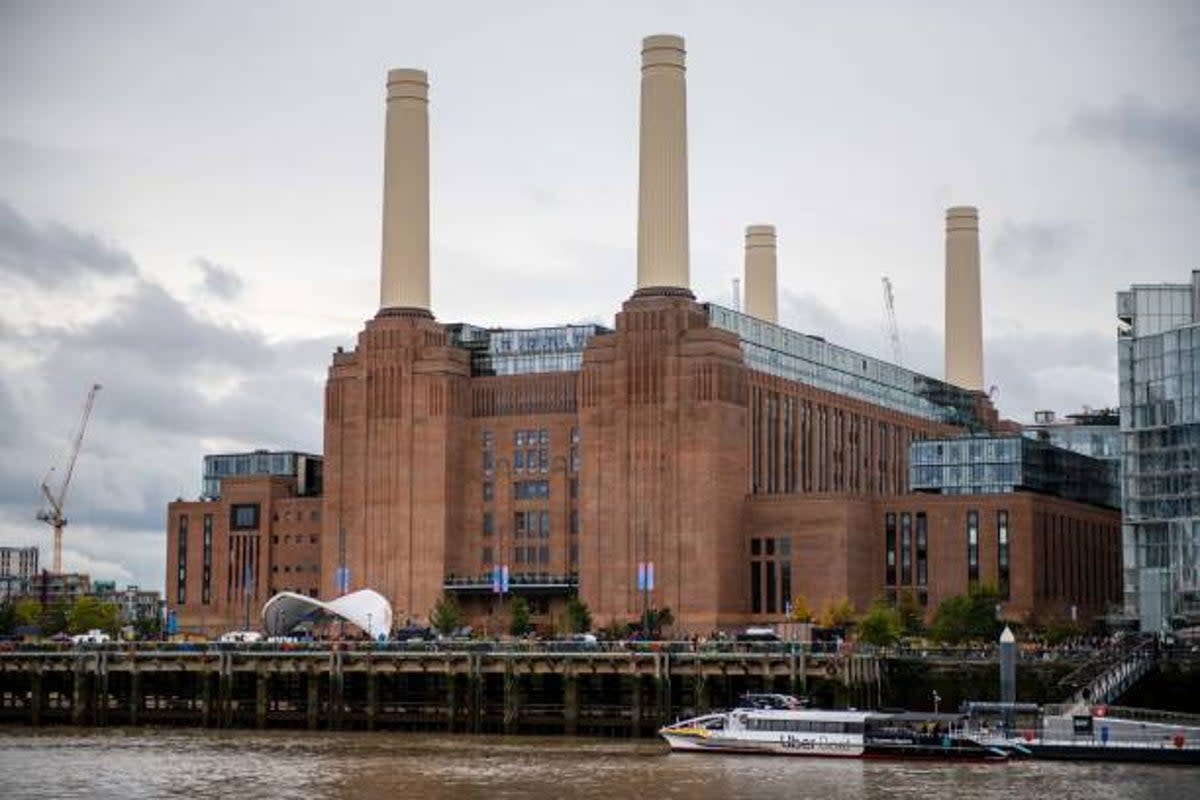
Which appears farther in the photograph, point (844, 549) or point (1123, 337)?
point (844, 549)

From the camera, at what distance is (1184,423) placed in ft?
515

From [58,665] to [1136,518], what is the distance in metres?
A: 74.2

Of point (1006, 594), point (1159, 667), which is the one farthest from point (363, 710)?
point (1006, 594)

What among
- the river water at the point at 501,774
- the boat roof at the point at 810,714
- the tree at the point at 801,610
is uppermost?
the tree at the point at 801,610

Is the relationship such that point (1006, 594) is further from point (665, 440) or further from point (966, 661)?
point (966, 661)

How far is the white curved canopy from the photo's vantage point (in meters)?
188

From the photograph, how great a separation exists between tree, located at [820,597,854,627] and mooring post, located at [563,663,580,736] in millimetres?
52474

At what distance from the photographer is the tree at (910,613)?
185250 mm

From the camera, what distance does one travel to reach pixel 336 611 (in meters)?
189

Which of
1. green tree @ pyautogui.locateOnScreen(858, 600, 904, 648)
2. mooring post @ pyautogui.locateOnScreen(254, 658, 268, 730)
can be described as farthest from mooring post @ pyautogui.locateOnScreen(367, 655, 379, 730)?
green tree @ pyautogui.locateOnScreen(858, 600, 904, 648)

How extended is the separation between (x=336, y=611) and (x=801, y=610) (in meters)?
38.3

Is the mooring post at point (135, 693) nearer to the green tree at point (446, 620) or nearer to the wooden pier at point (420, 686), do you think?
the wooden pier at point (420, 686)

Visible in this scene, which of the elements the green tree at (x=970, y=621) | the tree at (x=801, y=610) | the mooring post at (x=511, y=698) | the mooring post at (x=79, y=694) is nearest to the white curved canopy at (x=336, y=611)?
the tree at (x=801, y=610)

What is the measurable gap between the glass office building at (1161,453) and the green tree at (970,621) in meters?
16.9
